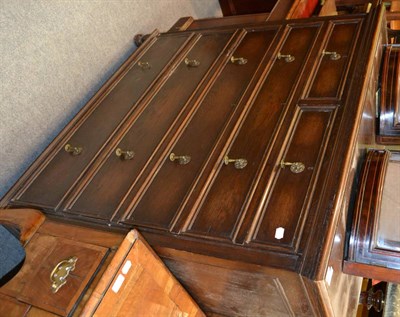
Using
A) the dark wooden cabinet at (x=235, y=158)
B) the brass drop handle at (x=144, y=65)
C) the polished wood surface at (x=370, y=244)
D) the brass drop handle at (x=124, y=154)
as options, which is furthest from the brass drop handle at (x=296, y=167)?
the brass drop handle at (x=144, y=65)

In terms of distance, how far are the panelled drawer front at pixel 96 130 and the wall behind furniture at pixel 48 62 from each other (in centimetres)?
23

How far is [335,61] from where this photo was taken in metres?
1.55

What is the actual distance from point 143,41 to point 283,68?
1049 mm

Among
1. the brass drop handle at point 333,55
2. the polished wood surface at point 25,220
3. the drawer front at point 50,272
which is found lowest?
the drawer front at point 50,272

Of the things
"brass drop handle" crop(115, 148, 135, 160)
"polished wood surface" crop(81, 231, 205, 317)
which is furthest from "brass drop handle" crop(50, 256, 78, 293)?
"brass drop handle" crop(115, 148, 135, 160)

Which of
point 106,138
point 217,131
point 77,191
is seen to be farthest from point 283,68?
point 77,191

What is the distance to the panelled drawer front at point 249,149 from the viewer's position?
3.87 feet

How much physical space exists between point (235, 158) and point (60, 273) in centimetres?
69

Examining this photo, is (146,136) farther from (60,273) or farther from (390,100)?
(390,100)

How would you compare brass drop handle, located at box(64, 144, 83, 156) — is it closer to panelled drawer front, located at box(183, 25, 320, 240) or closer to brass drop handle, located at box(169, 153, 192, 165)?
brass drop handle, located at box(169, 153, 192, 165)

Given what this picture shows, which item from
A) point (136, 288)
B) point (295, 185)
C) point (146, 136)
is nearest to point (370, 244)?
point (295, 185)

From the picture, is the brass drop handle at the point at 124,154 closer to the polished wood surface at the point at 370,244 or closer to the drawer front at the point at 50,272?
the drawer front at the point at 50,272

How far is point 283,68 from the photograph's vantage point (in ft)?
5.32

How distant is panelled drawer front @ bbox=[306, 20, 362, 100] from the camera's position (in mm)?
1435
